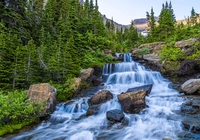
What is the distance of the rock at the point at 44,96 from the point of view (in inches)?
475

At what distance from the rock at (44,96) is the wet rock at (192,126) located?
8.80 m

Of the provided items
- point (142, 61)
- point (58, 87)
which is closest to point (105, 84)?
point (58, 87)

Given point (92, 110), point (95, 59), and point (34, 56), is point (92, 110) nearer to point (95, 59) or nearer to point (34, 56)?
point (34, 56)

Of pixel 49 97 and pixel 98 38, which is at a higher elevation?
pixel 98 38

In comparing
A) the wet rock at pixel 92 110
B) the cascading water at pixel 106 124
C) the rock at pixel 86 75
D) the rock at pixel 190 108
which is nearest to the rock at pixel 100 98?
the cascading water at pixel 106 124

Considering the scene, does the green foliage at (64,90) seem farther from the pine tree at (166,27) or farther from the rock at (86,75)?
the pine tree at (166,27)

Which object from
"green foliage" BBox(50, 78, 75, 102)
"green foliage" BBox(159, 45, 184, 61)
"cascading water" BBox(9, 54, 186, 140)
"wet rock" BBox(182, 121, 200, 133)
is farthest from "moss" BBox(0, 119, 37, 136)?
"green foliage" BBox(159, 45, 184, 61)

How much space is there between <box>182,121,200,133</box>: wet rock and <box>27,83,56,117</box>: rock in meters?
8.80

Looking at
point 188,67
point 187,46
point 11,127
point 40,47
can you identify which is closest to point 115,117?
point 11,127

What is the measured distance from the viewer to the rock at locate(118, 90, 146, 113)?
12.9m

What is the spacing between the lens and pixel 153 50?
3128 cm

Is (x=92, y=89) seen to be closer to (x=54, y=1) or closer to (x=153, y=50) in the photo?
(x=153, y=50)

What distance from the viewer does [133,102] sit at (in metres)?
13.1

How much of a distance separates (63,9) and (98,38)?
372 inches
